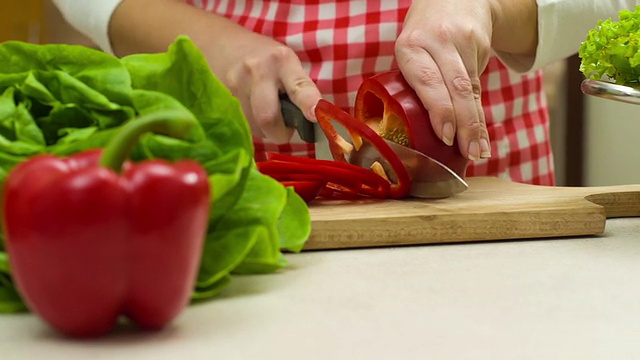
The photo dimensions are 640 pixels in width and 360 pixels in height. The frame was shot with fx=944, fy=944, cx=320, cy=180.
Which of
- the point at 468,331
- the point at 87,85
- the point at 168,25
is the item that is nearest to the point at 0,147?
the point at 87,85

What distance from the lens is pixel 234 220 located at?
68 cm

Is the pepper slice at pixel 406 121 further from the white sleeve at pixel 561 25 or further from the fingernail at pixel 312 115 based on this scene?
the white sleeve at pixel 561 25

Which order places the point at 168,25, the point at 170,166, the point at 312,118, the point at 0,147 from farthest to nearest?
the point at 168,25, the point at 312,118, the point at 0,147, the point at 170,166

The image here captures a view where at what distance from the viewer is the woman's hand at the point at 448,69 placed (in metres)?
1.02

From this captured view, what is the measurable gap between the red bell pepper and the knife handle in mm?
595

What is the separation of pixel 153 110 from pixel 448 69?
0.45m

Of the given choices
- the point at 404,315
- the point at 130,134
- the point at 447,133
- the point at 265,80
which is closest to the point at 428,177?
the point at 447,133

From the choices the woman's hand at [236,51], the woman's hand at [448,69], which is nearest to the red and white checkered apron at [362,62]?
the woman's hand at [236,51]

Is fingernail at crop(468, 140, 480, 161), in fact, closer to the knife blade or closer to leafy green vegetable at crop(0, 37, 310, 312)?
the knife blade

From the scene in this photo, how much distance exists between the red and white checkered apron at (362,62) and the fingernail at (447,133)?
0.32 metres

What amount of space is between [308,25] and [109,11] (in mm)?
311

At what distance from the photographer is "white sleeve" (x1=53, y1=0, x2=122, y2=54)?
1.42 meters

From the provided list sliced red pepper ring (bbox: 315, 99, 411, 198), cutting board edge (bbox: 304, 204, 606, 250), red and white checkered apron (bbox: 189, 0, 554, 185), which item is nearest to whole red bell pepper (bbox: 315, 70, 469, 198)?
sliced red pepper ring (bbox: 315, 99, 411, 198)

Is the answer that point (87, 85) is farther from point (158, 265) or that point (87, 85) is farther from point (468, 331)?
point (468, 331)
